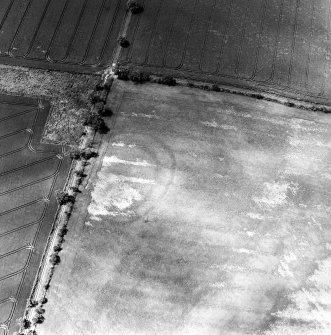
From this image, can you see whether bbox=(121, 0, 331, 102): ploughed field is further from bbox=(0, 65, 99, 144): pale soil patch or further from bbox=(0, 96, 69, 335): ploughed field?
bbox=(0, 96, 69, 335): ploughed field

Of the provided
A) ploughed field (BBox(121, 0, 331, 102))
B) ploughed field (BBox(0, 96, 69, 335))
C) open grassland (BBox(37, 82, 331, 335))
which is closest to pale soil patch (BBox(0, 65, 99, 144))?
ploughed field (BBox(0, 96, 69, 335))

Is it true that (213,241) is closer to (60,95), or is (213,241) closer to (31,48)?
(60,95)

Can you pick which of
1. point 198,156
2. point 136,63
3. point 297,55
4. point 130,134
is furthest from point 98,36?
point 297,55

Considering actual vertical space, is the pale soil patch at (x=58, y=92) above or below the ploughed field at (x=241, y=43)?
below

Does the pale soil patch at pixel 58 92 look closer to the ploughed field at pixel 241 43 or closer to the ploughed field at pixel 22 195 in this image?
the ploughed field at pixel 22 195

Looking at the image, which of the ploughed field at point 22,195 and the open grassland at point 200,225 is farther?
the ploughed field at point 22,195

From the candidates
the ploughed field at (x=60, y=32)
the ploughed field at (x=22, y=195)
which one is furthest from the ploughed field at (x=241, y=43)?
the ploughed field at (x=22, y=195)

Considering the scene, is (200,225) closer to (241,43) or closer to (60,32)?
(241,43)
